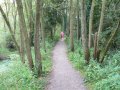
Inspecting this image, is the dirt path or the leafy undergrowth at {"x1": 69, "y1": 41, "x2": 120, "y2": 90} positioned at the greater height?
the leafy undergrowth at {"x1": 69, "y1": 41, "x2": 120, "y2": 90}

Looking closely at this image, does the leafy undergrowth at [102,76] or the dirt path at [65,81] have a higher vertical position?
the leafy undergrowth at [102,76]

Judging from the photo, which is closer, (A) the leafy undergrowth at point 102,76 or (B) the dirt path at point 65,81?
(A) the leafy undergrowth at point 102,76

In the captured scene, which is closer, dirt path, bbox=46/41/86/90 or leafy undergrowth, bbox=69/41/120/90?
leafy undergrowth, bbox=69/41/120/90

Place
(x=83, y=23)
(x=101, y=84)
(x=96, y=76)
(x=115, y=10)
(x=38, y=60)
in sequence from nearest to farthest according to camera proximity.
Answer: (x=101, y=84)
(x=96, y=76)
(x=38, y=60)
(x=83, y=23)
(x=115, y=10)

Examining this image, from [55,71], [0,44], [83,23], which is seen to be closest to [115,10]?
[83,23]

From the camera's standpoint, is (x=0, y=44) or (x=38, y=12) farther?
(x=0, y=44)

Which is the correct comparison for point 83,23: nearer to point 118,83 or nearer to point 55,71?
point 55,71

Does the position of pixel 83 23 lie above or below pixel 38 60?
above

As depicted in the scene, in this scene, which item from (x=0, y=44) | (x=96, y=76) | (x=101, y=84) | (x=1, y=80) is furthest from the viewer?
(x=0, y=44)

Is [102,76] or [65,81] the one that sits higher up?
[102,76]

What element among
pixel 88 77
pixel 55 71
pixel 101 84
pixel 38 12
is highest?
pixel 38 12

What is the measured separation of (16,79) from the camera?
32.3 ft

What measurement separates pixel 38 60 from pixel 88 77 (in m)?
2.78

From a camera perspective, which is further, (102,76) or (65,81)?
(65,81)
